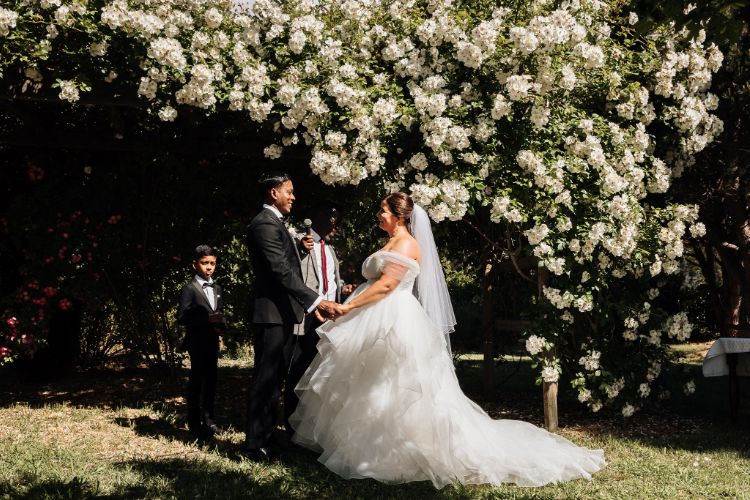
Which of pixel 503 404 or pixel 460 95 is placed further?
pixel 503 404

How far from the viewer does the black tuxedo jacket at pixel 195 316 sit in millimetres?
5848

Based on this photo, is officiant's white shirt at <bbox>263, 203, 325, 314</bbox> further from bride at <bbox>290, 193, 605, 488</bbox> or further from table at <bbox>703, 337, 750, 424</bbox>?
table at <bbox>703, 337, 750, 424</bbox>

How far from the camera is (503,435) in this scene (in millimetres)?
5074

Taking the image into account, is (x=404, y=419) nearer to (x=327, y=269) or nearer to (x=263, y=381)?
(x=263, y=381)

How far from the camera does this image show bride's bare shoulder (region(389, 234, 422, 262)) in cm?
518

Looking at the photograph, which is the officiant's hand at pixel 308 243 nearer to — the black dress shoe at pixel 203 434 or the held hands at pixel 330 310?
the held hands at pixel 330 310

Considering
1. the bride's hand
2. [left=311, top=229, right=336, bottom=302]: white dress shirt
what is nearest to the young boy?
[left=311, top=229, right=336, bottom=302]: white dress shirt

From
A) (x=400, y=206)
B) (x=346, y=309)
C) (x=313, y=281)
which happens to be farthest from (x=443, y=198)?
(x=346, y=309)

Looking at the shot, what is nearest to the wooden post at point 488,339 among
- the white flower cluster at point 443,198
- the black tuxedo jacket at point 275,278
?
the white flower cluster at point 443,198

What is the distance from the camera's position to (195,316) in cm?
584

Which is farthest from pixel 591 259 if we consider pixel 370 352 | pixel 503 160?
pixel 370 352

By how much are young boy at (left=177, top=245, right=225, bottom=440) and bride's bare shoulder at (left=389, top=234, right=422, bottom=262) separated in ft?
5.14

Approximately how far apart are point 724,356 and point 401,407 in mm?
4017

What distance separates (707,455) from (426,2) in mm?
4583
